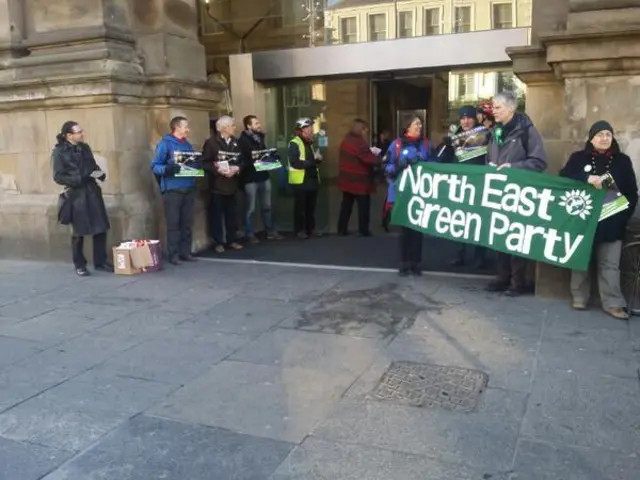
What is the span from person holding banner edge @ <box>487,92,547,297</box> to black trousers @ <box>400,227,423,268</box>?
1.15 m

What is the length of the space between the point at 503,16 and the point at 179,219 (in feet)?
17.1

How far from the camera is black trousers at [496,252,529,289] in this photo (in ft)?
21.2

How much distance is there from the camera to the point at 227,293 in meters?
6.96

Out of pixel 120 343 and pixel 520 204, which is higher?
pixel 520 204

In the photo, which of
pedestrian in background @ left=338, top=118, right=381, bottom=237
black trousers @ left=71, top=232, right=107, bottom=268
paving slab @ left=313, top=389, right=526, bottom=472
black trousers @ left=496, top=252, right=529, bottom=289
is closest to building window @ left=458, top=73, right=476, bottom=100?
pedestrian in background @ left=338, top=118, right=381, bottom=237

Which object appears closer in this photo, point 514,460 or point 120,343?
point 514,460

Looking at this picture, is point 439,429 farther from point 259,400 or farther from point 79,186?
point 79,186

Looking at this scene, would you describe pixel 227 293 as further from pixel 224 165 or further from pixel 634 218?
pixel 634 218

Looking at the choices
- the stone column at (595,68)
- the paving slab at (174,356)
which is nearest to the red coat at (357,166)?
the stone column at (595,68)

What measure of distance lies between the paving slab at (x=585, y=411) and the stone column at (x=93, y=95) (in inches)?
230

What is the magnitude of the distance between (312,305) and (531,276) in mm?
2288

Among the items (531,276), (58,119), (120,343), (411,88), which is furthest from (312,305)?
(411,88)

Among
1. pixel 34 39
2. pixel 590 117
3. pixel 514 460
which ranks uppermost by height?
pixel 34 39

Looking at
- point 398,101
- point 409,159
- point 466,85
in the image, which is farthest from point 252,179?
point 398,101
